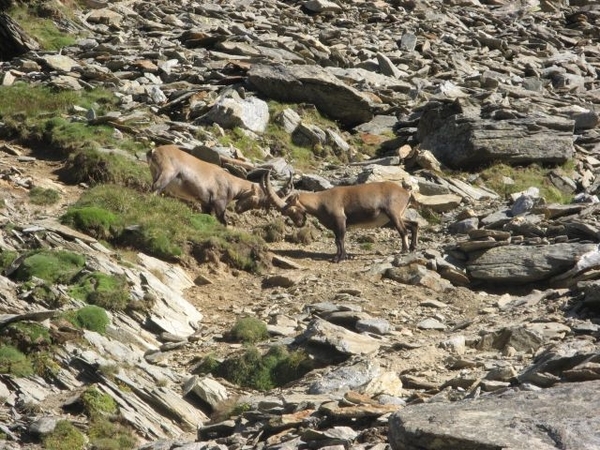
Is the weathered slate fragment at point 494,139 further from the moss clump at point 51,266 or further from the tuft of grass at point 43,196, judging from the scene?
the moss clump at point 51,266

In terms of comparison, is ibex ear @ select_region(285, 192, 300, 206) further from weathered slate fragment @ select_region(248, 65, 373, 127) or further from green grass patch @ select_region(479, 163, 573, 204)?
weathered slate fragment @ select_region(248, 65, 373, 127)

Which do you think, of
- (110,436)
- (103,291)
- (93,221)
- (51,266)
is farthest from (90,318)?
(93,221)

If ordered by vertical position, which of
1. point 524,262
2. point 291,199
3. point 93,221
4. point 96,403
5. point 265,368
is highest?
point 96,403

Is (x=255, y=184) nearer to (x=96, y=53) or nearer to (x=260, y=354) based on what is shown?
(x=260, y=354)

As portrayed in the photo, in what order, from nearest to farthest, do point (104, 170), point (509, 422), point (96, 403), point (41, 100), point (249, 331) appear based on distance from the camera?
point (509, 422) < point (96, 403) < point (249, 331) < point (104, 170) < point (41, 100)

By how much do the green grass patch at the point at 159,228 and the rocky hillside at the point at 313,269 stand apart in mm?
272

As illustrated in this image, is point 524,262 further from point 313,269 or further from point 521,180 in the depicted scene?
point 521,180

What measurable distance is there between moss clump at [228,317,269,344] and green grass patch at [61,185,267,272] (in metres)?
3.34

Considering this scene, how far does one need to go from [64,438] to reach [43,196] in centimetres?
917

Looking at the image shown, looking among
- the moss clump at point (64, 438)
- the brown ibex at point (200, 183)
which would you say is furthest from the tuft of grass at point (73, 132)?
the moss clump at point (64, 438)

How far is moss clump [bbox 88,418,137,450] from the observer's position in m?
12.2

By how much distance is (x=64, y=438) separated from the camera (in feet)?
39.9

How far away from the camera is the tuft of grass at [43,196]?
20.3 meters

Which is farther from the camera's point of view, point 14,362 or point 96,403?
point 14,362
